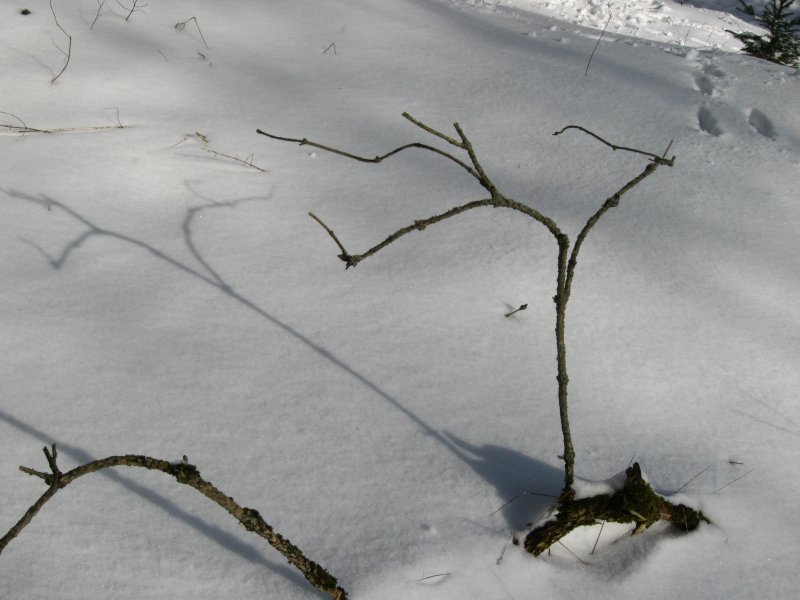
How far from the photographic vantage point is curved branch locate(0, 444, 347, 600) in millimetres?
795

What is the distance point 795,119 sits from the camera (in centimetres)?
223

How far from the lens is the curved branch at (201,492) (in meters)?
0.79

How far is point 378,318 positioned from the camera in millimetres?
1440

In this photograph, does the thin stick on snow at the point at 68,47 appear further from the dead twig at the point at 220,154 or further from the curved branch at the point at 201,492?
the curved branch at the point at 201,492

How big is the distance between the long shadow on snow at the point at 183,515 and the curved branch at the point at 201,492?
0.11 feet

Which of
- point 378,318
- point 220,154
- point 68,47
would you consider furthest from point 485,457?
point 68,47

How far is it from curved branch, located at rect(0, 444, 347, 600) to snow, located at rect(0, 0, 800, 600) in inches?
1.6

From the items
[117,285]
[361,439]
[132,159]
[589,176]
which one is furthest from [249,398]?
[589,176]

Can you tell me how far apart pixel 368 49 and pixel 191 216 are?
1227 millimetres

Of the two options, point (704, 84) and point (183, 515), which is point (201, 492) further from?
point (704, 84)

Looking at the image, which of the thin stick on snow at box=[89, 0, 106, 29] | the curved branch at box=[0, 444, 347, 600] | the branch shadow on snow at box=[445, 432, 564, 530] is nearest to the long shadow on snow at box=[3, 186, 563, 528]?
the branch shadow on snow at box=[445, 432, 564, 530]

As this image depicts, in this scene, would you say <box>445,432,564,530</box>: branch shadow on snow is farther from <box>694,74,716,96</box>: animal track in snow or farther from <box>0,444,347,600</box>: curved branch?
<box>694,74,716,96</box>: animal track in snow

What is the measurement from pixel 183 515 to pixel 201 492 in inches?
5.4

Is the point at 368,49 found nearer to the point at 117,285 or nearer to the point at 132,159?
the point at 132,159
